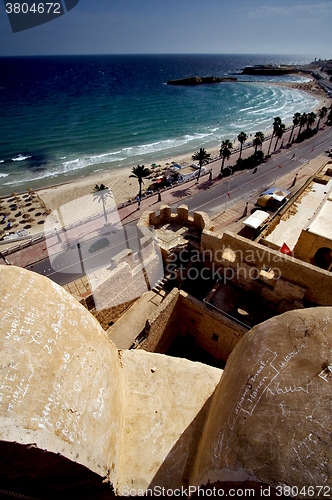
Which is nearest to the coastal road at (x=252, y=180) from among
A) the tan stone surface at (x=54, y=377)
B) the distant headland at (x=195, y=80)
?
the tan stone surface at (x=54, y=377)

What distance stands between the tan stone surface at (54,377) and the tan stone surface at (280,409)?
2692 millimetres

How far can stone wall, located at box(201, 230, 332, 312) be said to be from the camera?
40.5 feet

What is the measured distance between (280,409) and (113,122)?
100m

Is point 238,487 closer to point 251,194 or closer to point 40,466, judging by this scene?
point 40,466

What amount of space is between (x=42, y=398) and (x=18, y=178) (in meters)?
62.6

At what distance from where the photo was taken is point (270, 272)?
14.4 meters

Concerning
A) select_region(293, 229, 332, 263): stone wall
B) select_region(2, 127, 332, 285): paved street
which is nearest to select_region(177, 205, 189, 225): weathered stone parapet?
select_region(293, 229, 332, 263): stone wall

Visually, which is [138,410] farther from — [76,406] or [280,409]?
[280,409]

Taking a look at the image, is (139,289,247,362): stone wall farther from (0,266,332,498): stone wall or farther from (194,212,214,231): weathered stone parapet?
(194,212,214,231): weathered stone parapet

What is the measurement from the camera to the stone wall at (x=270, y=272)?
1235 centimetres

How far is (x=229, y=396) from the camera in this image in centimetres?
542

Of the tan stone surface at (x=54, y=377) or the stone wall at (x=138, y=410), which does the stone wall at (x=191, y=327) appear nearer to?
the stone wall at (x=138, y=410)

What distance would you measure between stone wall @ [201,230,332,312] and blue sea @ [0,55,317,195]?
50.0 meters

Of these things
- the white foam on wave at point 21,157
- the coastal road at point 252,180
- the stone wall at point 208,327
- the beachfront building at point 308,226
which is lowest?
the white foam on wave at point 21,157
